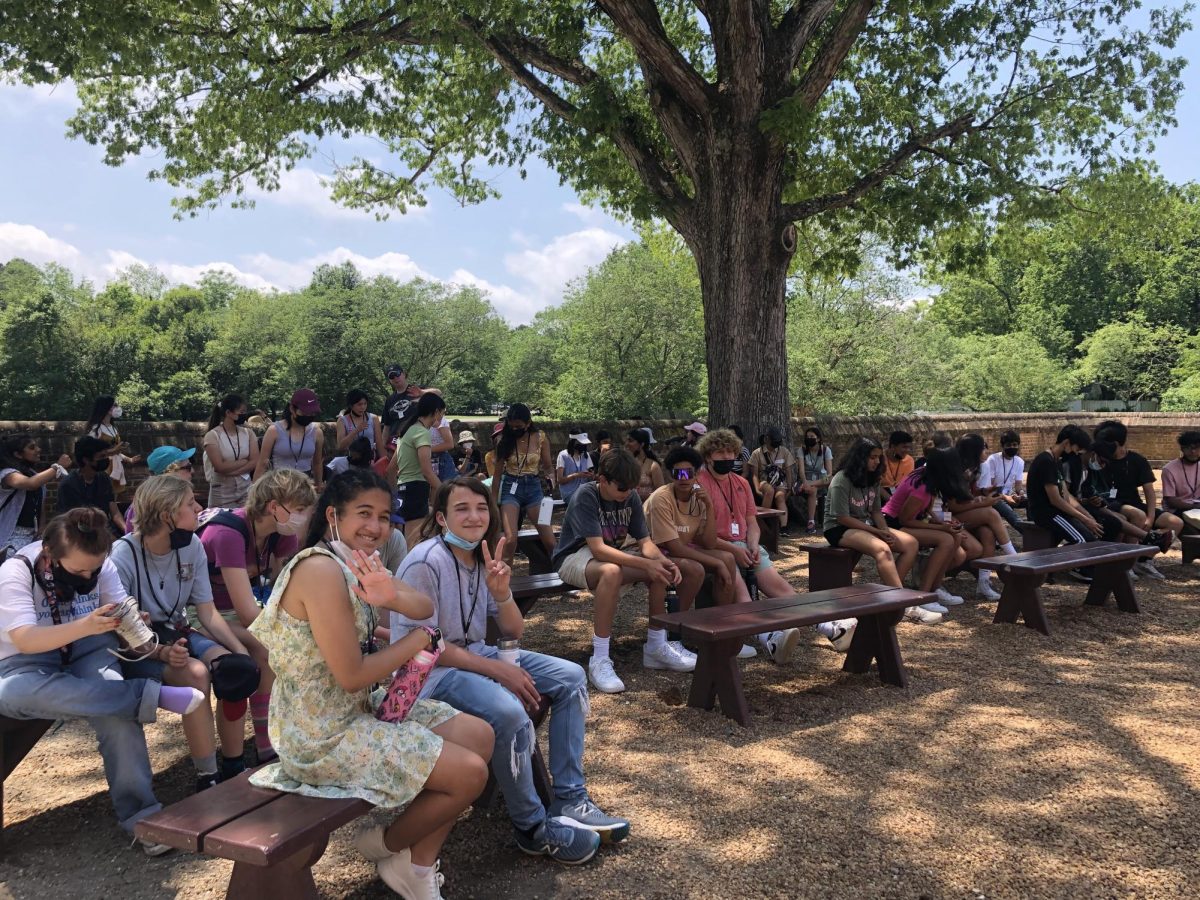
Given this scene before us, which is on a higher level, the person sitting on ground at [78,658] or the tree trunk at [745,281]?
the tree trunk at [745,281]

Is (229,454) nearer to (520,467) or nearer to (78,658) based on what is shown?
(520,467)

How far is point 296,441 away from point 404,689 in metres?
4.96

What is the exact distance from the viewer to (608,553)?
16.8 feet

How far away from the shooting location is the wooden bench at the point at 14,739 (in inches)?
126

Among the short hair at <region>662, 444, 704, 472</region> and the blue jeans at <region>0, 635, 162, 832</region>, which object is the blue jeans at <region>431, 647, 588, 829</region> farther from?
the short hair at <region>662, 444, 704, 472</region>

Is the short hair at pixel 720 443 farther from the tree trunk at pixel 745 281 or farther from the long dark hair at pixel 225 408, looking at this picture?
the tree trunk at pixel 745 281

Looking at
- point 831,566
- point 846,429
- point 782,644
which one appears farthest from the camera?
point 846,429

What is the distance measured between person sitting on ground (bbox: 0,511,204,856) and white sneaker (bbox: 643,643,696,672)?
8.81ft

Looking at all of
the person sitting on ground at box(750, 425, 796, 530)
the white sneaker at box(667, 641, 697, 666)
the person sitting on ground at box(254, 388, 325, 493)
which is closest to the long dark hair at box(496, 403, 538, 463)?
the person sitting on ground at box(254, 388, 325, 493)

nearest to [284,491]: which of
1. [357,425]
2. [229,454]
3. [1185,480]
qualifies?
[229,454]

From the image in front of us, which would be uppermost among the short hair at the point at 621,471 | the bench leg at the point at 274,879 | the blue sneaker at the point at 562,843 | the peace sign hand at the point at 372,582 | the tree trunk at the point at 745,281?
the tree trunk at the point at 745,281

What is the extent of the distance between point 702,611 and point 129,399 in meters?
45.7

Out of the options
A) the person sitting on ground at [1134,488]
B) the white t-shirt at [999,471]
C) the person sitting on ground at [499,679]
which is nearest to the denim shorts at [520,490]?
the person sitting on ground at [499,679]

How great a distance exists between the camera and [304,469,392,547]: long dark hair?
282cm
